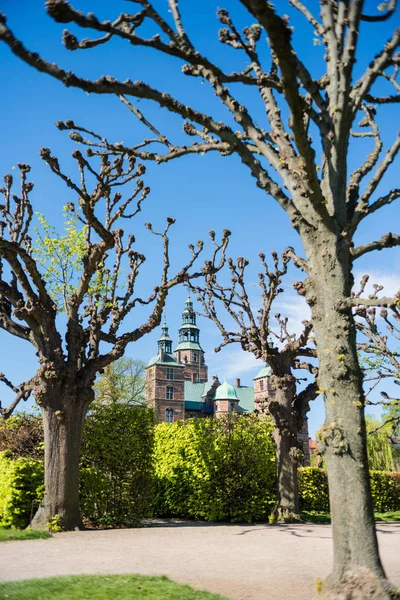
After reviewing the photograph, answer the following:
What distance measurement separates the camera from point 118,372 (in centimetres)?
4706

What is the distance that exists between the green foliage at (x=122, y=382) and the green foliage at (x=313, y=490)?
2223cm

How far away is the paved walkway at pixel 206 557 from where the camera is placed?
6.42 meters

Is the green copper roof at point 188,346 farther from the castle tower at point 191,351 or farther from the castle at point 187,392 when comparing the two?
the castle at point 187,392

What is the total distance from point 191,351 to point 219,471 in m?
77.7

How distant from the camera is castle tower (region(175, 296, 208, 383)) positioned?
91.3 meters

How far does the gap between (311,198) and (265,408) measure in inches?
465

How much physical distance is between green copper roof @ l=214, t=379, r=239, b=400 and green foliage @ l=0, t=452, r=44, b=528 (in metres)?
62.4

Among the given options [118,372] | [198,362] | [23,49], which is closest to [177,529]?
[23,49]

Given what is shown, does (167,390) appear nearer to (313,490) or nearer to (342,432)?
(313,490)

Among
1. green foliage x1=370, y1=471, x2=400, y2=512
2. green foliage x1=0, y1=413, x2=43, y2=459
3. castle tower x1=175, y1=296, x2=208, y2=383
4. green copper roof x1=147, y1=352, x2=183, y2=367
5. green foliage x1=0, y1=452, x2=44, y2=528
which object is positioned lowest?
green foliage x1=370, y1=471, x2=400, y2=512

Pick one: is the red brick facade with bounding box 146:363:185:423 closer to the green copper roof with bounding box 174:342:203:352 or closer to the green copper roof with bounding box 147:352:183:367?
the green copper roof with bounding box 147:352:183:367

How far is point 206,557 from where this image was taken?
8.33 m

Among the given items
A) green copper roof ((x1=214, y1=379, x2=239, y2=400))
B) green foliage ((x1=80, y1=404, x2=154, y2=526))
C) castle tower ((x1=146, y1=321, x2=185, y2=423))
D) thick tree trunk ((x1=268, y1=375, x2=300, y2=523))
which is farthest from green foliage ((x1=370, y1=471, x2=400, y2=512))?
green copper roof ((x1=214, y1=379, x2=239, y2=400))

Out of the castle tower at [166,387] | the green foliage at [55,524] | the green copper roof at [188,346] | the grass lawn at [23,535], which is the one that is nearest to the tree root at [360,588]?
the grass lawn at [23,535]
